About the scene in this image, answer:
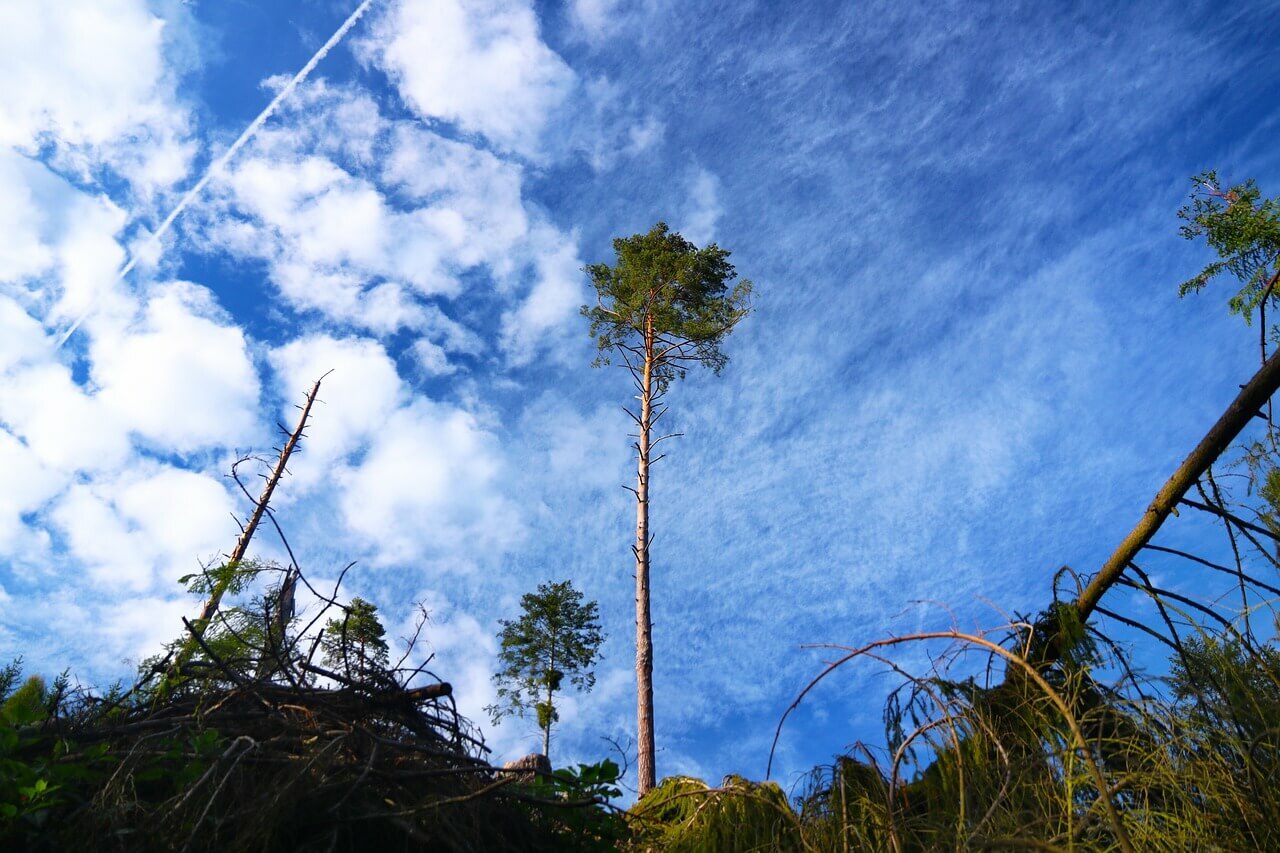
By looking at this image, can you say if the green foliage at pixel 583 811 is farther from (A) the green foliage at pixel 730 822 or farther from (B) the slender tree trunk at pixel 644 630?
(B) the slender tree trunk at pixel 644 630

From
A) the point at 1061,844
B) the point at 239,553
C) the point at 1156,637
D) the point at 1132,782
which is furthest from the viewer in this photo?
the point at 239,553

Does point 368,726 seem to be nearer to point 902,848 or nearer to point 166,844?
point 166,844

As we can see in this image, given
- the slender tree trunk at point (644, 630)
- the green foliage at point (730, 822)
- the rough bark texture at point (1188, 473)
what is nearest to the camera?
the green foliage at point (730, 822)

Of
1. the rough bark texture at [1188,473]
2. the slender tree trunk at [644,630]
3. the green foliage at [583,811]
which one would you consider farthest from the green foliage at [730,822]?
the slender tree trunk at [644,630]

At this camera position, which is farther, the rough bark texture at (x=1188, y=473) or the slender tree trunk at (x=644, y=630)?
the slender tree trunk at (x=644, y=630)

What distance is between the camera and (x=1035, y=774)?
1.93 m

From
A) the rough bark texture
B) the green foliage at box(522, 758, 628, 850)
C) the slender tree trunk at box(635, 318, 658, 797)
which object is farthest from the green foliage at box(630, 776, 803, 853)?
the slender tree trunk at box(635, 318, 658, 797)

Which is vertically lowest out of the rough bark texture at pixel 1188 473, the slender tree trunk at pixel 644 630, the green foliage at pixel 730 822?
the green foliage at pixel 730 822

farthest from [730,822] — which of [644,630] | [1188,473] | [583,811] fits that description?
[644,630]

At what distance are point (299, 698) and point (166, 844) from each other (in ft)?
2.18

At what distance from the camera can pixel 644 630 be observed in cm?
1258

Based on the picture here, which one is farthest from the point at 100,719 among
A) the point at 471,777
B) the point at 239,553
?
the point at 239,553

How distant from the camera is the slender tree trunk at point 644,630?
38.5ft

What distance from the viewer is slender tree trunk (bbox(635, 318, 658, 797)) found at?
11.7 m
